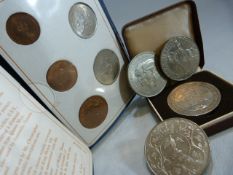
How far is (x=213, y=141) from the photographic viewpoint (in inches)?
36.9

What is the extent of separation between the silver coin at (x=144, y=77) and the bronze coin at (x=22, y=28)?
1.31 ft

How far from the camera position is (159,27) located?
Result: 1.16 m

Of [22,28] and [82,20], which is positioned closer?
[22,28]

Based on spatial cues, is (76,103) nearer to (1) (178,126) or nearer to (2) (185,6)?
(1) (178,126)

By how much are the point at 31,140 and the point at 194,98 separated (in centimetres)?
57

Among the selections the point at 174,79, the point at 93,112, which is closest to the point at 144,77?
the point at 174,79

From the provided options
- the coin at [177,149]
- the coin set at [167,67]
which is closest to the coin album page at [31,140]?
the coin at [177,149]

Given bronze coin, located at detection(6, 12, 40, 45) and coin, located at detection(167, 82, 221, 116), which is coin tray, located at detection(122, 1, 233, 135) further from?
bronze coin, located at detection(6, 12, 40, 45)

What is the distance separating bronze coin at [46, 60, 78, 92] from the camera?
94cm

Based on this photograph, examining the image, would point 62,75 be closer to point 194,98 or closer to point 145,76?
point 145,76

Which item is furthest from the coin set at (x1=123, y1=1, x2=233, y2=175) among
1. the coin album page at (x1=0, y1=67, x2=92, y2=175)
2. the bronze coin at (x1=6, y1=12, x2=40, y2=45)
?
the bronze coin at (x1=6, y1=12, x2=40, y2=45)

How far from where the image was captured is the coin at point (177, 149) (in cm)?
83

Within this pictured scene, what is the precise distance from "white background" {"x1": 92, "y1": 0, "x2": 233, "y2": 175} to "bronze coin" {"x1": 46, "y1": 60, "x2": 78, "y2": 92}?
271mm

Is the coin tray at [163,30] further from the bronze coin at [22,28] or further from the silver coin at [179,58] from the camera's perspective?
the bronze coin at [22,28]
